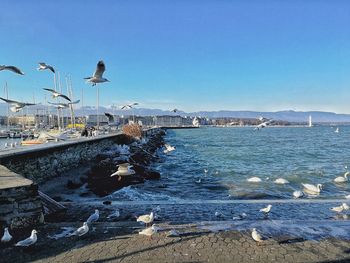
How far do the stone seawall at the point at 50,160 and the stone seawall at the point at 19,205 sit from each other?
4402 millimetres

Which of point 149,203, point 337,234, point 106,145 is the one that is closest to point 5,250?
point 149,203

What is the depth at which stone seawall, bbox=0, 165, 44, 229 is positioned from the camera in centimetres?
614

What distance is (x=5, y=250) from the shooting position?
17.8ft

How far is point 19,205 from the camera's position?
6305 mm

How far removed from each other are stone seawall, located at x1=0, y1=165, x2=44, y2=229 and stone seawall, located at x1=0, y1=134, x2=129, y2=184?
4402 millimetres

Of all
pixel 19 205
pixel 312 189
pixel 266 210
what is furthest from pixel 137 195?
pixel 312 189

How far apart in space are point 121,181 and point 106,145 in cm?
1286

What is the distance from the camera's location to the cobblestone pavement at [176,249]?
16.6 ft

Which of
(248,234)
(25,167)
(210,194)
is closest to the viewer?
(248,234)

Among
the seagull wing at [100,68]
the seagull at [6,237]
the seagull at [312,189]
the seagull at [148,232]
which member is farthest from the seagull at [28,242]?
the seagull at [312,189]

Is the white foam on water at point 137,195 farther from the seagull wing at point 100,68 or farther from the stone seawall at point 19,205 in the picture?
the stone seawall at point 19,205

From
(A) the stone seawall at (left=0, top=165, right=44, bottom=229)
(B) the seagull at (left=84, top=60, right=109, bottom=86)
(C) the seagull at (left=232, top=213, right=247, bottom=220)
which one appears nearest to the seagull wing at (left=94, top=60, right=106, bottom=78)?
(B) the seagull at (left=84, top=60, right=109, bottom=86)

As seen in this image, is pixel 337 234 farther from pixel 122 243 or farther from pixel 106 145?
pixel 106 145

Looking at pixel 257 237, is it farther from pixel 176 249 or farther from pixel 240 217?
pixel 240 217
